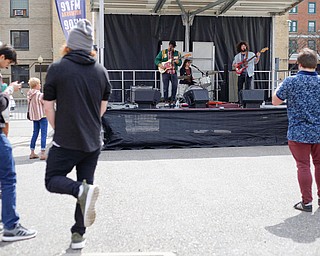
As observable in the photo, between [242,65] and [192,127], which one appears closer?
[192,127]

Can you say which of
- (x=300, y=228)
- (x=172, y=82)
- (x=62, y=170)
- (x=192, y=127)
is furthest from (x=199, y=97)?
(x=62, y=170)

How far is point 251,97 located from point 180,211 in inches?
274

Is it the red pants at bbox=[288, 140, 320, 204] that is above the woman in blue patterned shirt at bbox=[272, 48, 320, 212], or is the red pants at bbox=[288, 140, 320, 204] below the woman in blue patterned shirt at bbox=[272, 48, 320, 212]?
below

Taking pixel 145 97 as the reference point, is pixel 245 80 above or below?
above

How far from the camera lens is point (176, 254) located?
4145 millimetres

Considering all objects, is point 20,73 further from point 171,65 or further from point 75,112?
point 75,112

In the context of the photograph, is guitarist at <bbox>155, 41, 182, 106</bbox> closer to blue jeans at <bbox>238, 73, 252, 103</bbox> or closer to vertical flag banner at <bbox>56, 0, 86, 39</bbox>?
blue jeans at <bbox>238, 73, 252, 103</bbox>

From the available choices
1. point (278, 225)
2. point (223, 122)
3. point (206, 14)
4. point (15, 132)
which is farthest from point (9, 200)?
point (206, 14)

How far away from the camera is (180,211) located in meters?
5.50

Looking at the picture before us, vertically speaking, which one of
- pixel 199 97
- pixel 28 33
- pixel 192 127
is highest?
pixel 28 33

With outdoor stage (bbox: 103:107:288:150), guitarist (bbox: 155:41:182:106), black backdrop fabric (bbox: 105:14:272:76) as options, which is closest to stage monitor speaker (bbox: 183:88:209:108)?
outdoor stage (bbox: 103:107:288:150)

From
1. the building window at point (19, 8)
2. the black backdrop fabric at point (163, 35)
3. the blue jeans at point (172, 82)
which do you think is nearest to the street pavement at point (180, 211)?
the blue jeans at point (172, 82)

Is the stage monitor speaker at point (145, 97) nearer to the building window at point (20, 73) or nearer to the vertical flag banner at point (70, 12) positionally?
the vertical flag banner at point (70, 12)

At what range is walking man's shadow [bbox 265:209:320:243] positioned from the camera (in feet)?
15.1
